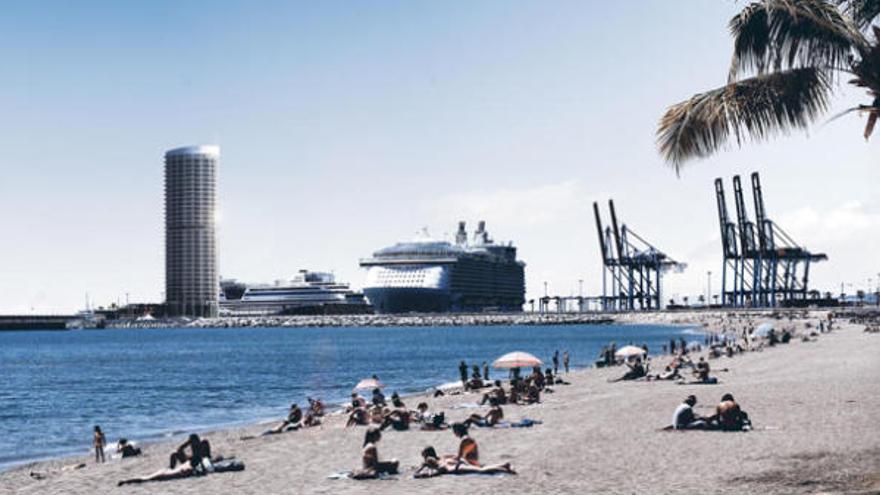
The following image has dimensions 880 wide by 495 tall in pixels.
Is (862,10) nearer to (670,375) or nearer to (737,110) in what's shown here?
(737,110)

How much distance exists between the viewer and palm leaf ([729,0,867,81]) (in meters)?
10.3

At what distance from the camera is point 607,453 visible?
20.6 metres

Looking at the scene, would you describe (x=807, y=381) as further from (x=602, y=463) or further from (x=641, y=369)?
(x=602, y=463)

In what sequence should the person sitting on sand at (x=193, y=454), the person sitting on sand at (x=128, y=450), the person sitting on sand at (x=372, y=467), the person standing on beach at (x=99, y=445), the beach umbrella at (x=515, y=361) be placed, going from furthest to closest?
the beach umbrella at (x=515, y=361) → the person standing on beach at (x=99, y=445) → the person sitting on sand at (x=128, y=450) → the person sitting on sand at (x=193, y=454) → the person sitting on sand at (x=372, y=467)

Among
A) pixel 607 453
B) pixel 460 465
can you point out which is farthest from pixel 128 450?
pixel 607 453

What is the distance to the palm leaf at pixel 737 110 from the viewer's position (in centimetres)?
1062

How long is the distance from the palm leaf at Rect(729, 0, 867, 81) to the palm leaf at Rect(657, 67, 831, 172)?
0.16 metres

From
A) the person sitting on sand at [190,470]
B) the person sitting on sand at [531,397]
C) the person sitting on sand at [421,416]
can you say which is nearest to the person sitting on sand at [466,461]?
Answer: the person sitting on sand at [190,470]

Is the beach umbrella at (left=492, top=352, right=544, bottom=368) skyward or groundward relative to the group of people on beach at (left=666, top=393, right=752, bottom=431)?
skyward

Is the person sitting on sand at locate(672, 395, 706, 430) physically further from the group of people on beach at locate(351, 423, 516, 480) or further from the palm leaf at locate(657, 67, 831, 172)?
the palm leaf at locate(657, 67, 831, 172)

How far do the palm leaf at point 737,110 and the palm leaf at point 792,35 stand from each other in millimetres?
162

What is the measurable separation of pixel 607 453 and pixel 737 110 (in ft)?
37.0

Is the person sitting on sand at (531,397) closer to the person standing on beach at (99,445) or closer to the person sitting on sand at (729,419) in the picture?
the person sitting on sand at (729,419)

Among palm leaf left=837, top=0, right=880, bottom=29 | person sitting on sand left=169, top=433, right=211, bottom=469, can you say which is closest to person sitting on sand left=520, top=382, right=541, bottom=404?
person sitting on sand left=169, top=433, right=211, bottom=469
